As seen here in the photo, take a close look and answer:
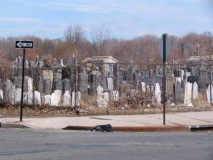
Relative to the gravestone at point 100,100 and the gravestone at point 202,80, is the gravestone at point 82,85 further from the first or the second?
the gravestone at point 202,80

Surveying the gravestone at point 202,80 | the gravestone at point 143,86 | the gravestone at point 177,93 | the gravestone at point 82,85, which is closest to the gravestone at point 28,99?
the gravestone at point 82,85

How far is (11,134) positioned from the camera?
12398mm

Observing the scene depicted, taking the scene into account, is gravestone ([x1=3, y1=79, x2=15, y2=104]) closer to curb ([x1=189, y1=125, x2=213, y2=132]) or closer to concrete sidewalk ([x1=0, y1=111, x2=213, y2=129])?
concrete sidewalk ([x1=0, y1=111, x2=213, y2=129])

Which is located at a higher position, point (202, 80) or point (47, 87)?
point (202, 80)

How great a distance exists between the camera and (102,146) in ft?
33.1

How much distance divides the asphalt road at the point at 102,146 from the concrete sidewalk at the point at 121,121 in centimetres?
143

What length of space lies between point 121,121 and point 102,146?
4.55m

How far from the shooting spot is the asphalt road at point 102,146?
8.88m

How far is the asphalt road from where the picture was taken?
8.88 meters

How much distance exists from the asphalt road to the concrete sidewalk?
4.70 ft

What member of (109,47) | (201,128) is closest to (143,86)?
(201,128)

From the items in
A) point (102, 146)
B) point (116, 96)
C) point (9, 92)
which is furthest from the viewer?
point (9, 92)

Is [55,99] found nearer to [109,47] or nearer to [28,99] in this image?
[28,99]

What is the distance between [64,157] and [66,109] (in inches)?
332
